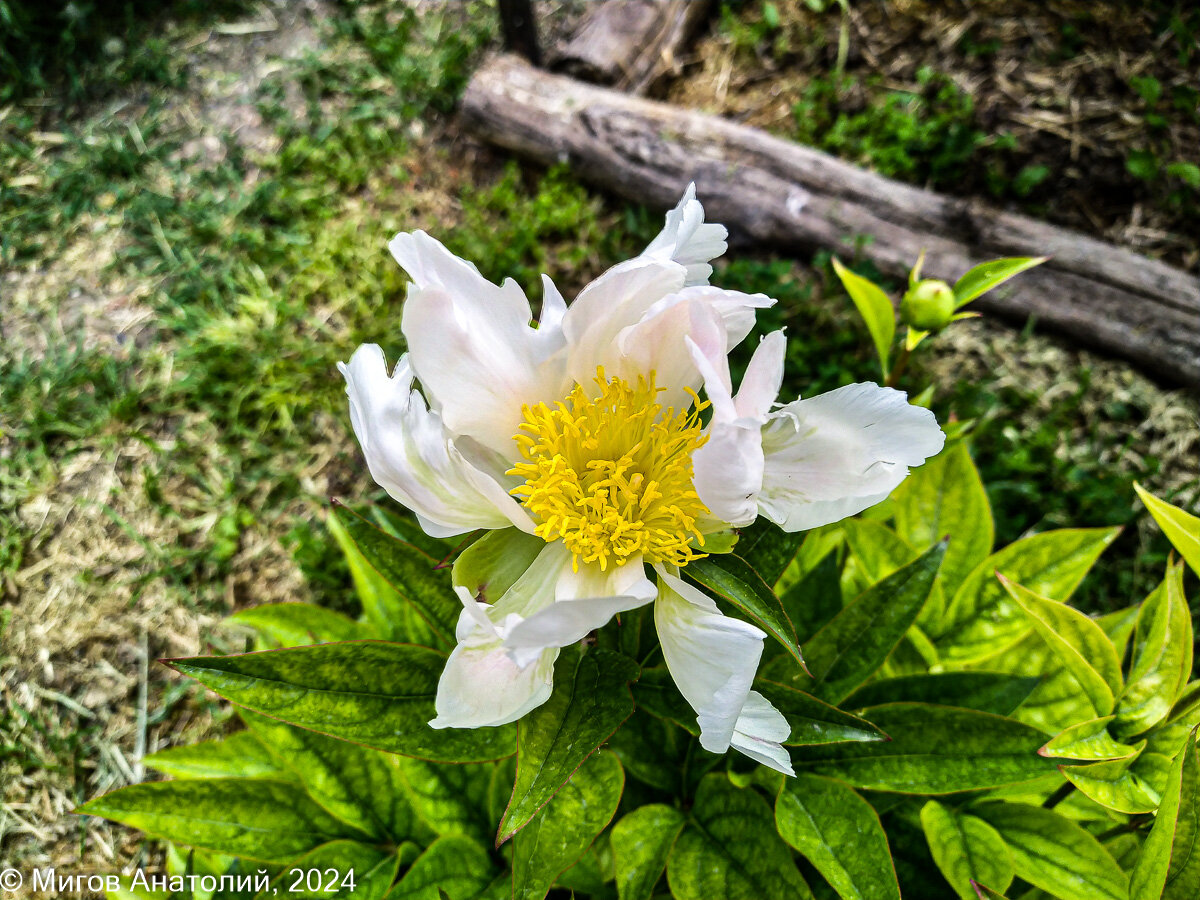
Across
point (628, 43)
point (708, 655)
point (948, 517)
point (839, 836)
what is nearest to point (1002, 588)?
point (948, 517)

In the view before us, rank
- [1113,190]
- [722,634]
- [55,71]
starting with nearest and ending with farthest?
[722,634] < [1113,190] < [55,71]

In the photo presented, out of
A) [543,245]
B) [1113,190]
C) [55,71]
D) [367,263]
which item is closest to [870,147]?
[1113,190]

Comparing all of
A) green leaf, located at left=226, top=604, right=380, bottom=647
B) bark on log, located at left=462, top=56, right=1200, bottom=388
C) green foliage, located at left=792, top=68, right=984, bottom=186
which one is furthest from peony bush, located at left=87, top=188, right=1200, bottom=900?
green foliage, located at left=792, top=68, right=984, bottom=186

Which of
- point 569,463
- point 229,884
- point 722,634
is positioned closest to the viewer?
point 722,634

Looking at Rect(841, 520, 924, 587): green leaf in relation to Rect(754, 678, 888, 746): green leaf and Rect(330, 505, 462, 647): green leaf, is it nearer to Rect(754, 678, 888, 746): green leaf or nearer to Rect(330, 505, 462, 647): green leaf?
Rect(754, 678, 888, 746): green leaf

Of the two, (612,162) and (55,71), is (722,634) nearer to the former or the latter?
(612,162)

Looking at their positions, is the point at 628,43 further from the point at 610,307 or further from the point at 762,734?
the point at 762,734

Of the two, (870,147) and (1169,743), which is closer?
(1169,743)
